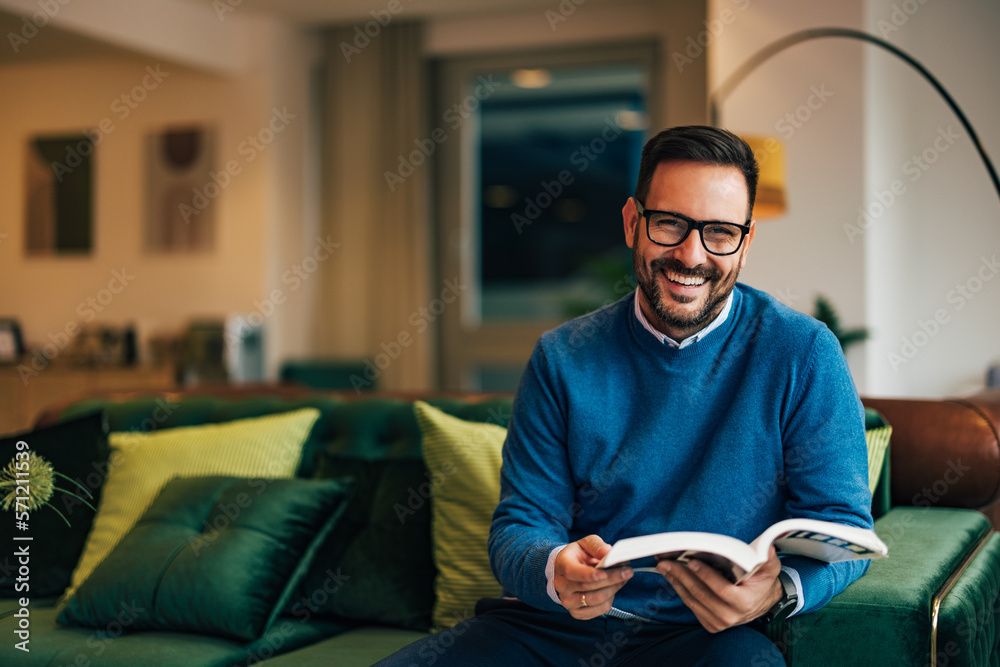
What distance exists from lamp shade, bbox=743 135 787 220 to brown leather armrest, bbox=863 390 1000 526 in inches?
49.7

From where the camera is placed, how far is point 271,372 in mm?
5980

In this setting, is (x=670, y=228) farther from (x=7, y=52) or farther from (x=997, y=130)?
(x=7, y=52)

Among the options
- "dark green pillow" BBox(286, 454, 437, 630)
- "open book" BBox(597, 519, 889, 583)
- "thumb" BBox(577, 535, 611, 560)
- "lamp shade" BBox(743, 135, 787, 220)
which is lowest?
"dark green pillow" BBox(286, 454, 437, 630)

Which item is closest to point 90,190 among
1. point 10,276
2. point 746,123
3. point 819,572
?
point 10,276

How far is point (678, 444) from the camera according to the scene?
5.19 feet

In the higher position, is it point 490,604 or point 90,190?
point 90,190

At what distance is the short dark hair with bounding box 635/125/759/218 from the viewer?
155 cm

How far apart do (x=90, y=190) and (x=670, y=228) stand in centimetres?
565

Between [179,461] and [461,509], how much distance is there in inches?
29.3

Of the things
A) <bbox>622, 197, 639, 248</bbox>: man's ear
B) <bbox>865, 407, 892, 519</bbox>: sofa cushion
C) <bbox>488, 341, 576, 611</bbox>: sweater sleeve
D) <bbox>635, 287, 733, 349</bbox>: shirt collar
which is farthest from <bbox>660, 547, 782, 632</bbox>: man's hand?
<bbox>865, 407, 892, 519</bbox>: sofa cushion

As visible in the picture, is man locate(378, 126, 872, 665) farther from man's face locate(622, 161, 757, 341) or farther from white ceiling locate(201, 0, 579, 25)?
white ceiling locate(201, 0, 579, 25)

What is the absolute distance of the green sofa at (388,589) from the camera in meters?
1.43

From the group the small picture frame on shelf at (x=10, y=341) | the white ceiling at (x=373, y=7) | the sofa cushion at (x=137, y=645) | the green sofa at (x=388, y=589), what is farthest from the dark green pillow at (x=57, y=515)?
the small picture frame on shelf at (x=10, y=341)

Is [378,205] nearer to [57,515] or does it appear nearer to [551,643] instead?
[57,515]
